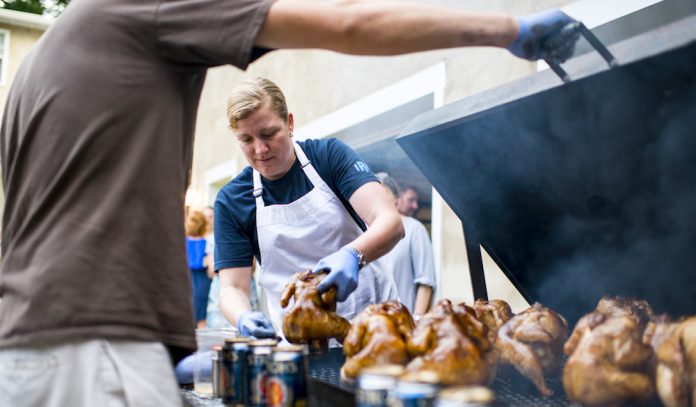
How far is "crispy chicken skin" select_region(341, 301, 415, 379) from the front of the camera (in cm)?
181

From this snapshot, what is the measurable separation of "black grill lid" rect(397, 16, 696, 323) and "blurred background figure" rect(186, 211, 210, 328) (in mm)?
4938

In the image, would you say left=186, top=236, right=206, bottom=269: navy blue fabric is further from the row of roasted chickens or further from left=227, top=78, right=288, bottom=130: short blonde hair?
the row of roasted chickens

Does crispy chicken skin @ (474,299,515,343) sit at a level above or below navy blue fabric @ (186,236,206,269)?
below

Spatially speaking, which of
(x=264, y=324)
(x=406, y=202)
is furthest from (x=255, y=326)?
(x=406, y=202)

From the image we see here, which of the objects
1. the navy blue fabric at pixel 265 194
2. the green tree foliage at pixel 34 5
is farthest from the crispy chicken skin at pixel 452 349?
the green tree foliage at pixel 34 5

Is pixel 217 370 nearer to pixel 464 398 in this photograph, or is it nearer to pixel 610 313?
pixel 464 398

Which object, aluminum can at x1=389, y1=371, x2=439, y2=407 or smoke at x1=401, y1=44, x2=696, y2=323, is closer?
aluminum can at x1=389, y1=371, x2=439, y2=407

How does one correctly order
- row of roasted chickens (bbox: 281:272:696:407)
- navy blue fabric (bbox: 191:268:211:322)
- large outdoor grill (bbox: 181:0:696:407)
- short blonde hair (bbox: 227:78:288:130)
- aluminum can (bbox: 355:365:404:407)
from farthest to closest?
navy blue fabric (bbox: 191:268:211:322) → short blonde hair (bbox: 227:78:288:130) → large outdoor grill (bbox: 181:0:696:407) → row of roasted chickens (bbox: 281:272:696:407) → aluminum can (bbox: 355:365:404:407)

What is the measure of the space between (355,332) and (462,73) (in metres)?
3.51

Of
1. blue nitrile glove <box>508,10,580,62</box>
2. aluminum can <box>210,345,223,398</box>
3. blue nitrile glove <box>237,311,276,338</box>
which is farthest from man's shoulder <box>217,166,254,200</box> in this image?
blue nitrile glove <box>508,10,580,62</box>

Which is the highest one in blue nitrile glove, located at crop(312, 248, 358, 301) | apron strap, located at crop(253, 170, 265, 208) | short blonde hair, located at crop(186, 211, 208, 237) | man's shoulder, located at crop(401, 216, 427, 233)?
short blonde hair, located at crop(186, 211, 208, 237)

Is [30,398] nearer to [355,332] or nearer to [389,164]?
[355,332]

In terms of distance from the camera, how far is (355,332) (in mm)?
1949

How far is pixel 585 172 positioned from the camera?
2148 mm
